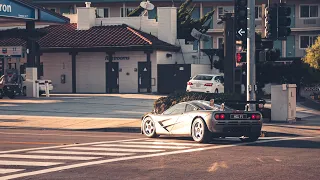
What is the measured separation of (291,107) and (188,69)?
21205 mm

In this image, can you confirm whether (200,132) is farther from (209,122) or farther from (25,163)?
(25,163)

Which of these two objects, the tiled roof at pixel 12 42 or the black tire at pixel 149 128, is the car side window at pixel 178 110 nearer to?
the black tire at pixel 149 128

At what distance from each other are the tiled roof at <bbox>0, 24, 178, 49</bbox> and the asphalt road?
27.7 m

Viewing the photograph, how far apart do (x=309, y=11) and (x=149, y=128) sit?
45472mm

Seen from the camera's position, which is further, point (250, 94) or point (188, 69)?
point (188, 69)

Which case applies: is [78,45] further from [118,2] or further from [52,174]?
[52,174]

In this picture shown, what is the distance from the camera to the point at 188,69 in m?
47.9

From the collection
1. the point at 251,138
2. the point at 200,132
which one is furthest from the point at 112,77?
the point at 200,132

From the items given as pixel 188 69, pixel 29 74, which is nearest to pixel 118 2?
pixel 188 69

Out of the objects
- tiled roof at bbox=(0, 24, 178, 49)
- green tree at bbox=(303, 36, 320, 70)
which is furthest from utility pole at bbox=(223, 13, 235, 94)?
tiled roof at bbox=(0, 24, 178, 49)

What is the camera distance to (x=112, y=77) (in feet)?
160

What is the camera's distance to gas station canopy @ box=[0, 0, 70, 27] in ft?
127

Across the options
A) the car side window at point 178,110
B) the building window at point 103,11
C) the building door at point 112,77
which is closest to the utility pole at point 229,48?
the car side window at point 178,110

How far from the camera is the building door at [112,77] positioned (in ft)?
160
